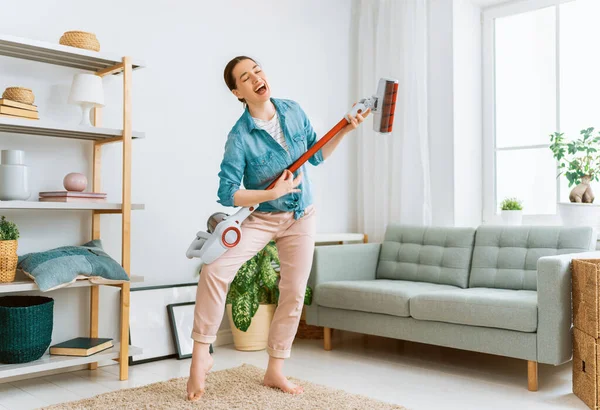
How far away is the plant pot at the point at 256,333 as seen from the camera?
353 centimetres

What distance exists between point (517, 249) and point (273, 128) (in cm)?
156

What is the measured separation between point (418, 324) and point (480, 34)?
84.0 inches

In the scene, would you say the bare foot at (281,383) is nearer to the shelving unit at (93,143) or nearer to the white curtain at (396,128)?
the shelving unit at (93,143)

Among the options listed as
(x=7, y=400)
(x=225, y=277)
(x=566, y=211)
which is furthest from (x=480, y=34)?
(x=7, y=400)

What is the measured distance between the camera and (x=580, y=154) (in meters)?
3.69

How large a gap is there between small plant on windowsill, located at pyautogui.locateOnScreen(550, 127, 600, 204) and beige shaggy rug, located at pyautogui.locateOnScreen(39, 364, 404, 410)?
1768 millimetres

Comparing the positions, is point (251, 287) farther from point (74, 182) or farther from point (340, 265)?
point (74, 182)

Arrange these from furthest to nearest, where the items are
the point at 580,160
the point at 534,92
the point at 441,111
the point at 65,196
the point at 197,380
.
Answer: the point at 441,111 < the point at 534,92 < the point at 580,160 < the point at 65,196 < the point at 197,380

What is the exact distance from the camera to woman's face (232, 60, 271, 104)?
2.41 metres

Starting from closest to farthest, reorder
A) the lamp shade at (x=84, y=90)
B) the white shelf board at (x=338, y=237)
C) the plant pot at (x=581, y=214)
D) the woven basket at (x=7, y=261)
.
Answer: the woven basket at (x=7, y=261) < the lamp shade at (x=84, y=90) < the plant pot at (x=581, y=214) < the white shelf board at (x=338, y=237)

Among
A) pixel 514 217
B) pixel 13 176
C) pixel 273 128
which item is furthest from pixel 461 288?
pixel 13 176

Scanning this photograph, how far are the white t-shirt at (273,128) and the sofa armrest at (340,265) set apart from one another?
1135mm

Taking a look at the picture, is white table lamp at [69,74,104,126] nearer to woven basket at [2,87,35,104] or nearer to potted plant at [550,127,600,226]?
woven basket at [2,87,35,104]

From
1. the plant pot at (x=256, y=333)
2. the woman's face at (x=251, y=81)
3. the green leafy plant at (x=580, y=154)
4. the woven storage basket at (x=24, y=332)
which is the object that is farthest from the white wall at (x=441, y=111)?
the woven storage basket at (x=24, y=332)
